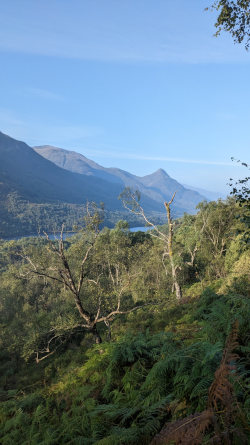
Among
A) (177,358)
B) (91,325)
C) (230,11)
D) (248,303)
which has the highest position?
(230,11)

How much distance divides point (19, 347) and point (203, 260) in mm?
20878

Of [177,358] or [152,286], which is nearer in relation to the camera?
[177,358]

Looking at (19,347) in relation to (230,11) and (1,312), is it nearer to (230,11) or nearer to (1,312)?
(1,312)

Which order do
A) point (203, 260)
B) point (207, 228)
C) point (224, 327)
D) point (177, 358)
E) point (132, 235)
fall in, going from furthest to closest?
1. point (132, 235)
2. point (203, 260)
3. point (207, 228)
4. point (224, 327)
5. point (177, 358)

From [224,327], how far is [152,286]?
29633mm

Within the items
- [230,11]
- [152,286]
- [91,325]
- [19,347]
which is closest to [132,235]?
[152,286]

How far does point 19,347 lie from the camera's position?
21391 millimetres

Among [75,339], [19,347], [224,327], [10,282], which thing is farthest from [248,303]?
[10,282]

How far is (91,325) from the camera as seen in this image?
12.6 meters

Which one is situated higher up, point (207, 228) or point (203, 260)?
point (207, 228)

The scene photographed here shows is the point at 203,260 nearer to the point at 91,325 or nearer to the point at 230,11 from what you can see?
the point at 91,325

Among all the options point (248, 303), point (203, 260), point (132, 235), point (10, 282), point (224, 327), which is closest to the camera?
point (224, 327)

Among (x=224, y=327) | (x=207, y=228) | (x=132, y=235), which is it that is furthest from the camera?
(x=132, y=235)

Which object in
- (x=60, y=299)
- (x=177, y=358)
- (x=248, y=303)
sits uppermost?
(x=248, y=303)
